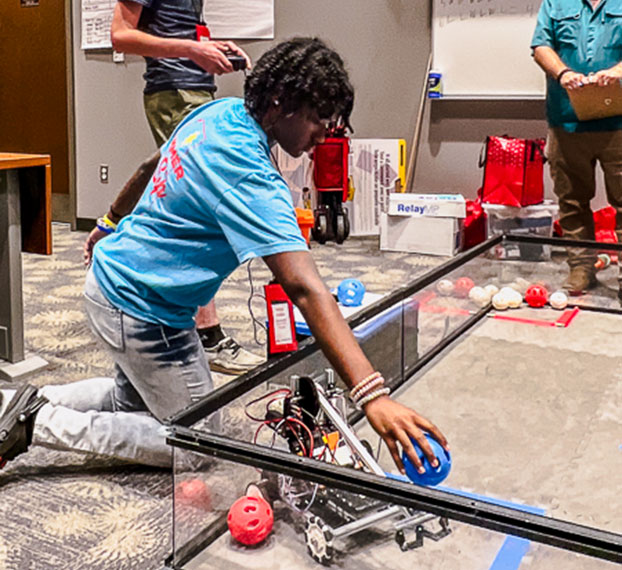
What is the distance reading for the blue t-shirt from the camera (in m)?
1.35

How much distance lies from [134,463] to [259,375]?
0.55m

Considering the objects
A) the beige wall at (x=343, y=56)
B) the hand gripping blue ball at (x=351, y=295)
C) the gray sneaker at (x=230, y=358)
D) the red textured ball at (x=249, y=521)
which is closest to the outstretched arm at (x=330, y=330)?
the red textured ball at (x=249, y=521)

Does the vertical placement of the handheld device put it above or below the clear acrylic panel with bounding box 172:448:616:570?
above

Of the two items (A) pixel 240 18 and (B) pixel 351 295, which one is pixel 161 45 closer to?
(B) pixel 351 295

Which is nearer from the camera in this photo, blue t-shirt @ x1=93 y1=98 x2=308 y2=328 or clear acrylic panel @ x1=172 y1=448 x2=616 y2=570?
clear acrylic panel @ x1=172 y1=448 x2=616 y2=570

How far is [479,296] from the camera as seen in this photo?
9.97ft

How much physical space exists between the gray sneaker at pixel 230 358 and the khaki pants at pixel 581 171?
1.77 meters

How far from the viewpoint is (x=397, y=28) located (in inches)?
188

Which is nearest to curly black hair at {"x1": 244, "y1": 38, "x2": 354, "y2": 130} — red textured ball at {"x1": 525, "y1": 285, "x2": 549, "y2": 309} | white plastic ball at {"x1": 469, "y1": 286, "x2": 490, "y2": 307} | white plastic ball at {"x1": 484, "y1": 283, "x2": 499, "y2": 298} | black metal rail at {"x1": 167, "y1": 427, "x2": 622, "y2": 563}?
black metal rail at {"x1": 167, "y1": 427, "x2": 622, "y2": 563}

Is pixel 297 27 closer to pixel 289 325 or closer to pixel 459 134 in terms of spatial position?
pixel 459 134

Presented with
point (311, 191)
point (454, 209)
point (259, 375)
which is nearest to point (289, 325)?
point (259, 375)

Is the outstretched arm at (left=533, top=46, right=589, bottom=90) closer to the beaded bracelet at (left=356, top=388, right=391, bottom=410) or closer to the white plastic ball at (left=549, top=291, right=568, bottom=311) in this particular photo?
the white plastic ball at (left=549, top=291, right=568, bottom=311)

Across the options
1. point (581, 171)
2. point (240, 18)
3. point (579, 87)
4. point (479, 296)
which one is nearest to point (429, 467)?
point (479, 296)

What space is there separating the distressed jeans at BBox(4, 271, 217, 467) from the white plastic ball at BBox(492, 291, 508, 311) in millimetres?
1627
